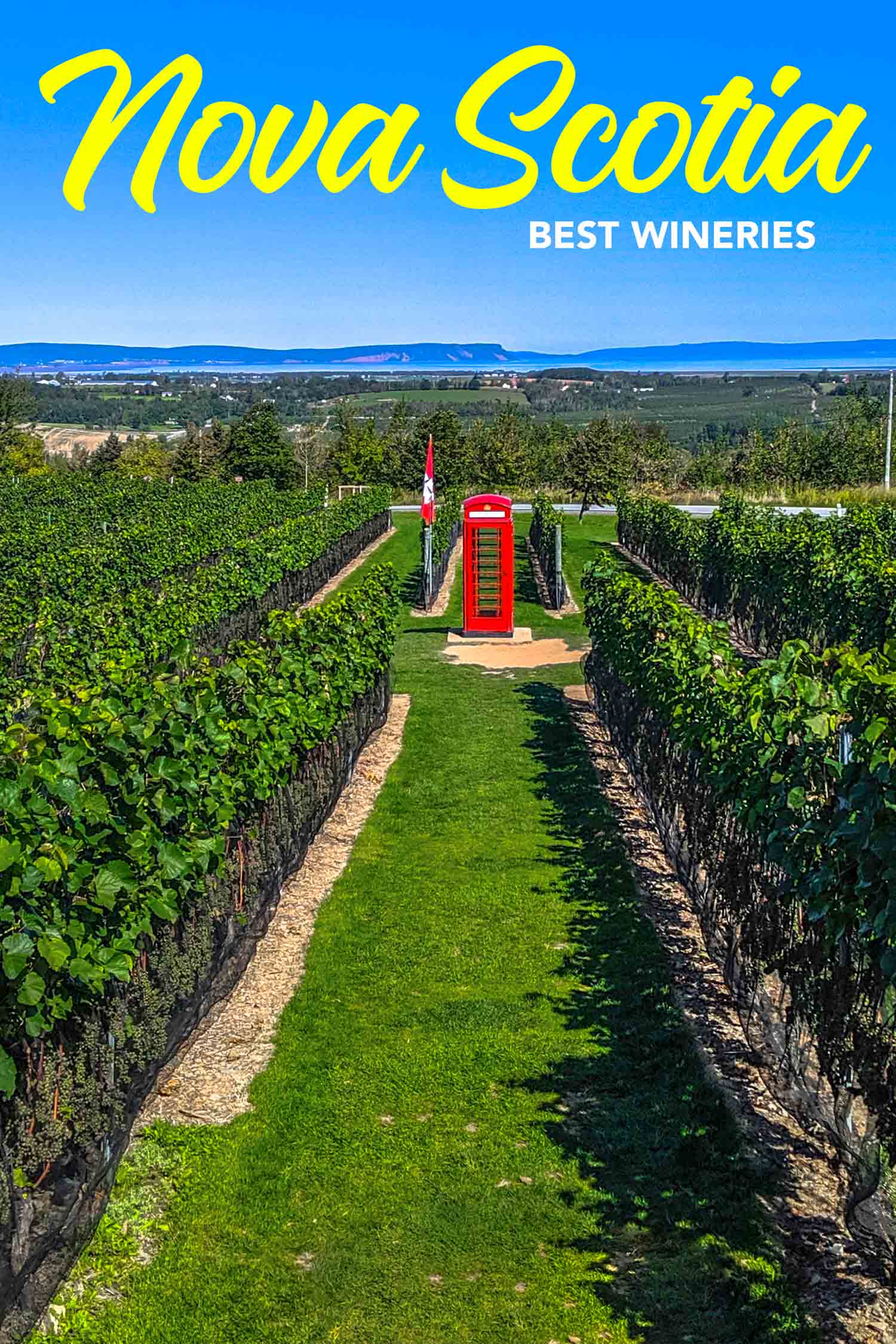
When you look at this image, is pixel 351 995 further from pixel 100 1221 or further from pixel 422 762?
pixel 422 762

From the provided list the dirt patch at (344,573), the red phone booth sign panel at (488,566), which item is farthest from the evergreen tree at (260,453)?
the red phone booth sign panel at (488,566)

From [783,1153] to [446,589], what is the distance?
2292cm

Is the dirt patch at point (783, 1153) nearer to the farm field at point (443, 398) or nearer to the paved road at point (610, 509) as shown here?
the paved road at point (610, 509)

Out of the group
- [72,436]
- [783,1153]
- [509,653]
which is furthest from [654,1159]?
[72,436]

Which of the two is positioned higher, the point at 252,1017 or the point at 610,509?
the point at 610,509

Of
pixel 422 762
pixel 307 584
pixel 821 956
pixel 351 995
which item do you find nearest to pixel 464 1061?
pixel 351 995

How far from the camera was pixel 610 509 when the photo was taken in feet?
172

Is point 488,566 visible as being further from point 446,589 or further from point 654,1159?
point 654,1159

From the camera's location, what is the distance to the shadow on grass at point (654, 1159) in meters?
5.30

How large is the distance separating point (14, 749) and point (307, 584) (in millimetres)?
20280

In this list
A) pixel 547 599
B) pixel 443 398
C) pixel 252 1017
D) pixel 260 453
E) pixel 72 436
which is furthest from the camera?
pixel 443 398

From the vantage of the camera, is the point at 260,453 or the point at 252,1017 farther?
the point at 260,453

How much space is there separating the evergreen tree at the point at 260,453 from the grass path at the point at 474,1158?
59177mm

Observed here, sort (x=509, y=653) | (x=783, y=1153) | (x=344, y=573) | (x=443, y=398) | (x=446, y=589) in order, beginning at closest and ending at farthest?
1. (x=783, y=1153)
2. (x=509, y=653)
3. (x=446, y=589)
4. (x=344, y=573)
5. (x=443, y=398)
